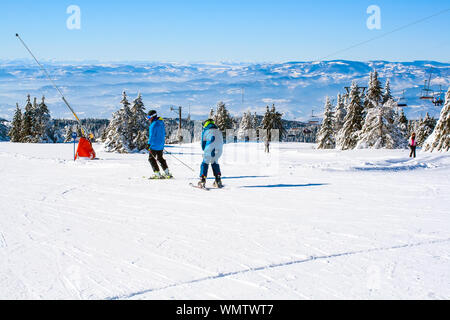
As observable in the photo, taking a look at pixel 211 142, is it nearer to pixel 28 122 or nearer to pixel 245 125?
pixel 28 122

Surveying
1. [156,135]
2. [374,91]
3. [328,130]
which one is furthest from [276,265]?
[328,130]

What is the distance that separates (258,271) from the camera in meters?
4.00

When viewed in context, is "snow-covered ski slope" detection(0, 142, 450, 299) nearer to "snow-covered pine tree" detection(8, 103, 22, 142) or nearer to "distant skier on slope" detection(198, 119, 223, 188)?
"distant skier on slope" detection(198, 119, 223, 188)

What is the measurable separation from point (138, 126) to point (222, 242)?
38970 millimetres

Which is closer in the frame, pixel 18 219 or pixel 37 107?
pixel 18 219

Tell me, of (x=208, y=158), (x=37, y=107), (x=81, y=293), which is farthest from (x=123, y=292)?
(x=37, y=107)

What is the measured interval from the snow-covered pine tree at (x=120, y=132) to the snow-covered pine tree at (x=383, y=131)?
2659 centimetres

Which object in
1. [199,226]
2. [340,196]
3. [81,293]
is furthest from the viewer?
[340,196]

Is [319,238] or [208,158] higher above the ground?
[208,158]

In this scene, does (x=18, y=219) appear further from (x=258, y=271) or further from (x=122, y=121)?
(x=122, y=121)

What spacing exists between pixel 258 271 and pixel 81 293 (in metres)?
1.79

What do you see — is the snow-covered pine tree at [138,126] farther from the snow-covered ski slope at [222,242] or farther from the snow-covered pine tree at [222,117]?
the snow-covered ski slope at [222,242]

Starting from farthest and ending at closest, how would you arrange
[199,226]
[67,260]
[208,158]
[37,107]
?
[37,107]
[208,158]
[199,226]
[67,260]

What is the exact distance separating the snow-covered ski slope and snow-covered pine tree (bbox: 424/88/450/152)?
17967 mm
